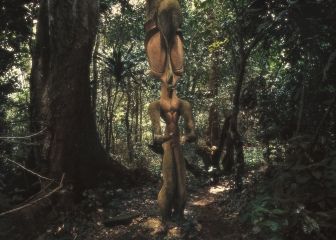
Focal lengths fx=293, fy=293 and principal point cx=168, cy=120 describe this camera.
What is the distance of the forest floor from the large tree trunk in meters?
0.70

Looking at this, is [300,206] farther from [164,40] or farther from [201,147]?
[201,147]

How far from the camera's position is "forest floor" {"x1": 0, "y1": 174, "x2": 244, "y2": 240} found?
4.59m

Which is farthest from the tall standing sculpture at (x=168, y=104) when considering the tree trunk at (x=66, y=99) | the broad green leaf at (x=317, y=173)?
the tree trunk at (x=66, y=99)

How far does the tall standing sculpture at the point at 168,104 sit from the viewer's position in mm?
4398

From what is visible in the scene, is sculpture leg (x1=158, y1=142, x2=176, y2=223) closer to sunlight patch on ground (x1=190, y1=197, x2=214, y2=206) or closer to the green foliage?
the green foliage

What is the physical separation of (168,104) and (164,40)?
3.25 feet

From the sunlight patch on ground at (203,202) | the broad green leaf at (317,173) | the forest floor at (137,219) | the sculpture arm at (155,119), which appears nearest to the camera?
the broad green leaf at (317,173)

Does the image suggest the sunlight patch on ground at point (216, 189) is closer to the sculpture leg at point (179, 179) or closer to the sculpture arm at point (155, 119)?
the sculpture leg at point (179, 179)

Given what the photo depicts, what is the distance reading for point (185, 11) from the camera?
10.1 meters

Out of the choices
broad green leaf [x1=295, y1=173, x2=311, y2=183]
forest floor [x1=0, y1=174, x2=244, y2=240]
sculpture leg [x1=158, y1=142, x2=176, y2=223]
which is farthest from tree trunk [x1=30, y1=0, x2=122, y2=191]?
broad green leaf [x1=295, y1=173, x2=311, y2=183]

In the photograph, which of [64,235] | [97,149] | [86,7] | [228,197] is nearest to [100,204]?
[64,235]

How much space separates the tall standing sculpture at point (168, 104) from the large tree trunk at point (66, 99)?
2.50 m

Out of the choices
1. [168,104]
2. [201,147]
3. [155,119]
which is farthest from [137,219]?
[201,147]

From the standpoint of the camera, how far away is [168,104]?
4461 millimetres
